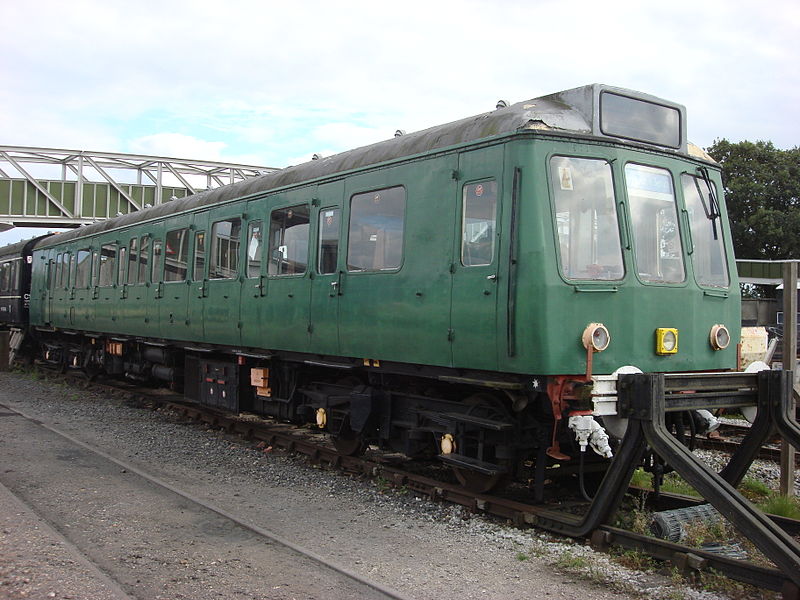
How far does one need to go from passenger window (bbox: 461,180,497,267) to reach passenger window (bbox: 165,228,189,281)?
633 centimetres

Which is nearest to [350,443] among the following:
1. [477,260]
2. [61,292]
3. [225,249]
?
[477,260]

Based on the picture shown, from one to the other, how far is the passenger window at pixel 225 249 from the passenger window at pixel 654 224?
5.60 metres

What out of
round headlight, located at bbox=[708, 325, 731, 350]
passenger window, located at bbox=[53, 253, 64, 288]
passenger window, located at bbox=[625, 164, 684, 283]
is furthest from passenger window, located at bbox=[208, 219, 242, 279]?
passenger window, located at bbox=[53, 253, 64, 288]

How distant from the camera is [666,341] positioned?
21.8 feet

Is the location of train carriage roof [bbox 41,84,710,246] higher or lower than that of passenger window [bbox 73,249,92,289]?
higher

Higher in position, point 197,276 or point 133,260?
point 133,260

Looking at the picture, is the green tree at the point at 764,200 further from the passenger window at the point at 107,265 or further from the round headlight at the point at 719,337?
the round headlight at the point at 719,337

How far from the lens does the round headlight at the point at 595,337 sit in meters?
6.22

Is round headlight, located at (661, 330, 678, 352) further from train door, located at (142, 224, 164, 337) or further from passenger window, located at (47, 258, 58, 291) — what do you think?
passenger window, located at (47, 258, 58, 291)

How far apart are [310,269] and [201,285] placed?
10.3 ft

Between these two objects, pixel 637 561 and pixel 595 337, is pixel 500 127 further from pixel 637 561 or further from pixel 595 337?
pixel 637 561

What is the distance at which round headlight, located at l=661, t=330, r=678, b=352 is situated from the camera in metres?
6.62

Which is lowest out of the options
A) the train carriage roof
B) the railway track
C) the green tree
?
the railway track

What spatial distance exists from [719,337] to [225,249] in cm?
662
